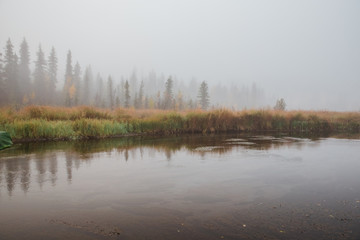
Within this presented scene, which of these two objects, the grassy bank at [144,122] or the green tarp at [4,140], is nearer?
the green tarp at [4,140]

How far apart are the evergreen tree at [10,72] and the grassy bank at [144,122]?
4689cm

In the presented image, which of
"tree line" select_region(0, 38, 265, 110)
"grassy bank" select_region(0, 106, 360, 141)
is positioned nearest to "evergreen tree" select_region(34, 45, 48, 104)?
"tree line" select_region(0, 38, 265, 110)

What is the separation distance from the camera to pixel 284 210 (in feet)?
13.0

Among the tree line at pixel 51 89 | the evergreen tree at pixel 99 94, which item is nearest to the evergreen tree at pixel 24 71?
the tree line at pixel 51 89

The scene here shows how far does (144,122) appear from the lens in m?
16.0

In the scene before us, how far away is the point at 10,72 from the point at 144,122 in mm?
55973

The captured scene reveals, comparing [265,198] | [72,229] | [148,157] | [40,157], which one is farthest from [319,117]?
[72,229]

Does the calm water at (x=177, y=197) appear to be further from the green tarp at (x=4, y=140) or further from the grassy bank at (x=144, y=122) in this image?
the grassy bank at (x=144, y=122)

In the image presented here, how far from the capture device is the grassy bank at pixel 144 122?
11883 mm

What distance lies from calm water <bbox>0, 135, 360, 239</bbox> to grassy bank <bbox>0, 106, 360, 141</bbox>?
12.7 feet

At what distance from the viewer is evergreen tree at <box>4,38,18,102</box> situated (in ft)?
180

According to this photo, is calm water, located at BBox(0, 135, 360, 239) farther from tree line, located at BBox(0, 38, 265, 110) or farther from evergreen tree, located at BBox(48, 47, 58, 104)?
evergreen tree, located at BBox(48, 47, 58, 104)

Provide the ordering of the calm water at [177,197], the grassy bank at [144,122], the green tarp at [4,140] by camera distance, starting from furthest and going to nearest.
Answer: the grassy bank at [144,122] → the green tarp at [4,140] → the calm water at [177,197]

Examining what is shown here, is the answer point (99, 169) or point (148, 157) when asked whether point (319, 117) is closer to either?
point (148, 157)
